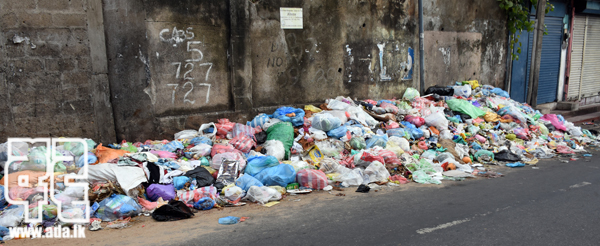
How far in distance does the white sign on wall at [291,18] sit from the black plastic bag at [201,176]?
11.3 ft

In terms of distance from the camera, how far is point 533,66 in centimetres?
1124

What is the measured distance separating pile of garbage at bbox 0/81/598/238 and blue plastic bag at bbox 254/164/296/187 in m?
0.01

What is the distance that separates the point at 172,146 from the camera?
5824mm

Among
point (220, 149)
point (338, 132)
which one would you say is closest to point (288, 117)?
point (338, 132)

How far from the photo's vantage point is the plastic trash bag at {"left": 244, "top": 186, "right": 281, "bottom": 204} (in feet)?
15.4

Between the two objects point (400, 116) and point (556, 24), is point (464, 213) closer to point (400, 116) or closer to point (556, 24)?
point (400, 116)

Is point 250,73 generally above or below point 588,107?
above

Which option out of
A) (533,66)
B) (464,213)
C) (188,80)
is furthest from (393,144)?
(533,66)

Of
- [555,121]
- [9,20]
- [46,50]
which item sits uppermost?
[9,20]

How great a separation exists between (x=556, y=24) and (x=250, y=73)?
36.4 ft

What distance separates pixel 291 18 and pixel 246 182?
3.72 m

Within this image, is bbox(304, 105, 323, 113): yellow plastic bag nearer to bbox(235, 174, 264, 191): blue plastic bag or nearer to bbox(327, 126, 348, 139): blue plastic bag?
bbox(327, 126, 348, 139): blue plastic bag

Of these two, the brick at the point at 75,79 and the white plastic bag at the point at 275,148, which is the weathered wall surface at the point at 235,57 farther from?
the white plastic bag at the point at 275,148

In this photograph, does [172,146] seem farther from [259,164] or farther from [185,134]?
[259,164]
